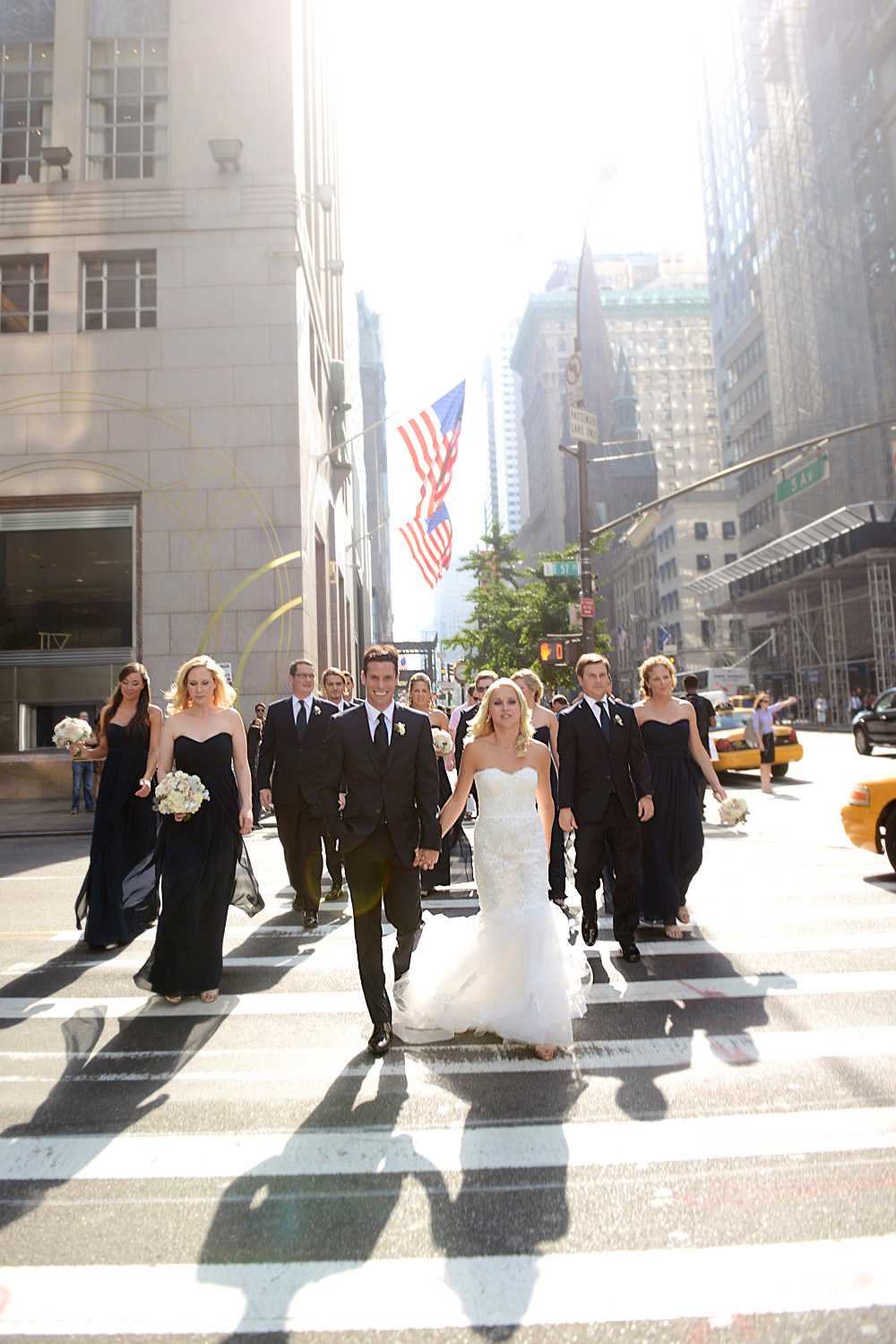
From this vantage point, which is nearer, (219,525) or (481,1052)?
(481,1052)

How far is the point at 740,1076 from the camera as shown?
452 cm

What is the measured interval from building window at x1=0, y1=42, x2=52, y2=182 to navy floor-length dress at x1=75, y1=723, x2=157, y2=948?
2170 centimetres

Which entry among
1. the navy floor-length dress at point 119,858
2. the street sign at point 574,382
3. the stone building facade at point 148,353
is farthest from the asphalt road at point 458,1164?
the stone building facade at point 148,353

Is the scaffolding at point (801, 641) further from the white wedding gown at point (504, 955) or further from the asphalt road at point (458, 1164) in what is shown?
the white wedding gown at point (504, 955)

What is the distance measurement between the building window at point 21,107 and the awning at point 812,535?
34.4 m

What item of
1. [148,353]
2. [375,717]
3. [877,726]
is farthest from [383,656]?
[877,726]

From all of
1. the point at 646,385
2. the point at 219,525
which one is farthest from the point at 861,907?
the point at 646,385

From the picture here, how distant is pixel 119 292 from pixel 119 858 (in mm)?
19538

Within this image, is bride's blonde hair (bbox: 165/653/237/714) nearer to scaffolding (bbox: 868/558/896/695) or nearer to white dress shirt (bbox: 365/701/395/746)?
white dress shirt (bbox: 365/701/395/746)

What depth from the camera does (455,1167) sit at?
12.1ft

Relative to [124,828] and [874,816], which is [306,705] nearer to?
[124,828]

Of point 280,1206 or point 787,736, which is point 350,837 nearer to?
point 280,1206

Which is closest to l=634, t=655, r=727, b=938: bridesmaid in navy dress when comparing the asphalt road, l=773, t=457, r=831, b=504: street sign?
the asphalt road

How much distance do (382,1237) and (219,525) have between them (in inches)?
805
